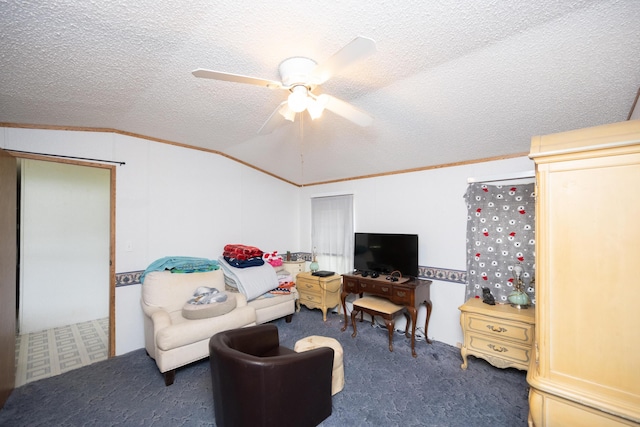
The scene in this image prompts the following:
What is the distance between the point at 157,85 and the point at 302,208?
3.20 m

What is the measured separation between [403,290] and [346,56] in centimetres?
249

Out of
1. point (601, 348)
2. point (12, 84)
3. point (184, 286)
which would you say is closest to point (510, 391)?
point (601, 348)

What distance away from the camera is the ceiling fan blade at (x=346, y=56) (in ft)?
3.62

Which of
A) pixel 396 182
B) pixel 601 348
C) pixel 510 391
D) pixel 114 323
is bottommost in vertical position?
pixel 510 391

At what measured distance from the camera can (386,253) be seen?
3.44 meters

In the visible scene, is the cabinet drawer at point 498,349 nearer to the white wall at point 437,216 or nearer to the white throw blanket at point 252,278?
the white wall at point 437,216

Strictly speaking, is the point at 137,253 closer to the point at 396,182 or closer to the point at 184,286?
the point at 184,286

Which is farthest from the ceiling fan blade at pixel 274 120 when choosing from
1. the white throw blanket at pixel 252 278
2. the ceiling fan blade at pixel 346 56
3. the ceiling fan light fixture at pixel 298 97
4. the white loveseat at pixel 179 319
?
the white throw blanket at pixel 252 278

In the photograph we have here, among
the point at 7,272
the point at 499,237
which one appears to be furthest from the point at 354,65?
the point at 7,272

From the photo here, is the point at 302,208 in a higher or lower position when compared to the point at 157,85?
lower

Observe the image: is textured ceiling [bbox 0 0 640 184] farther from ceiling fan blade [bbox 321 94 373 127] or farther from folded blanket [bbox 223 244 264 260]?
folded blanket [bbox 223 244 264 260]

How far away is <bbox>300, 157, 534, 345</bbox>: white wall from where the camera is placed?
3.01 meters

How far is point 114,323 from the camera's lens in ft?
9.35

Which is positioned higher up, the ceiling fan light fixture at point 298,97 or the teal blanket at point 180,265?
the ceiling fan light fixture at point 298,97
